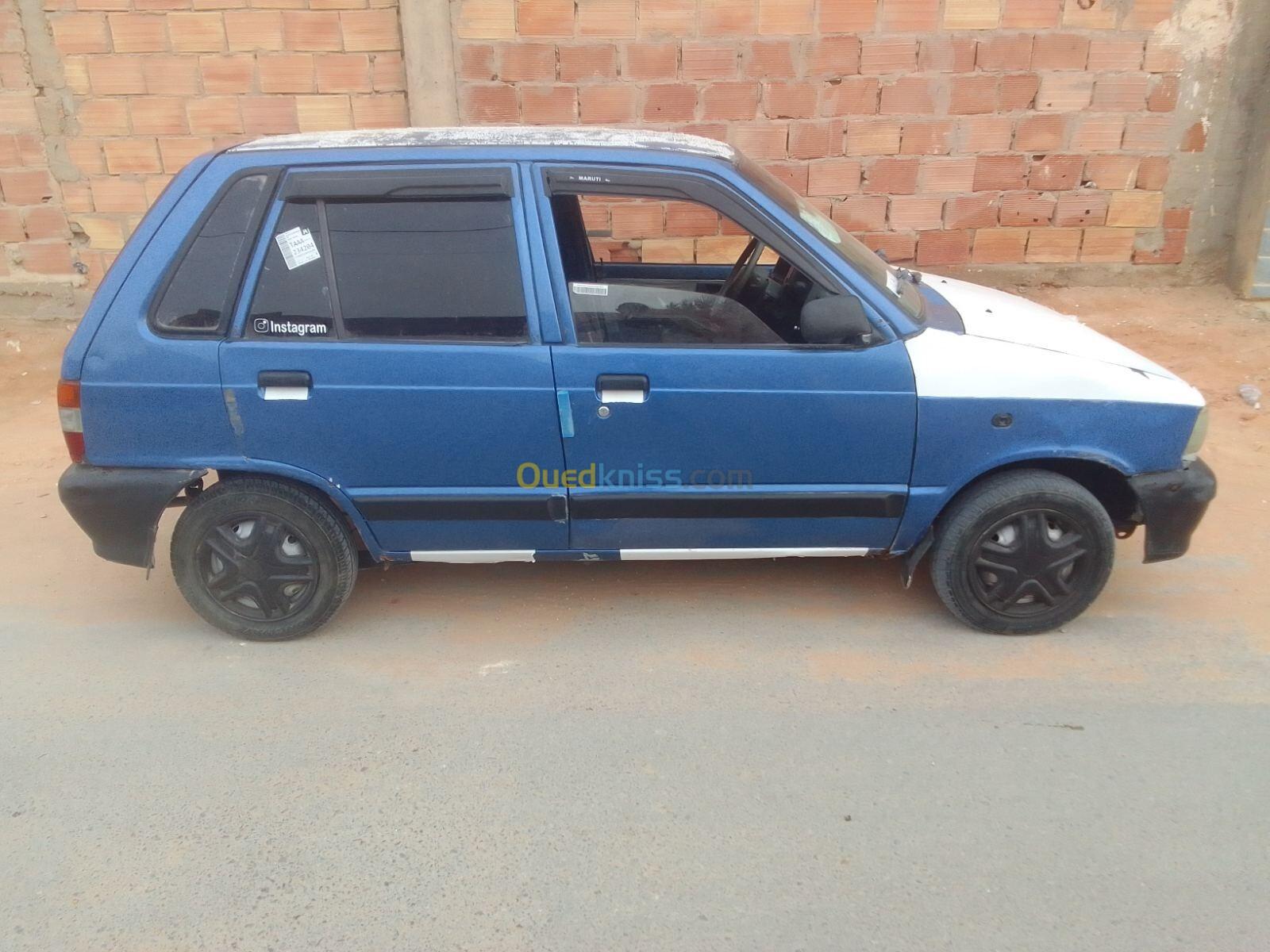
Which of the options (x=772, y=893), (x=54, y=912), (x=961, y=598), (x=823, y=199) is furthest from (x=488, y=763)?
(x=823, y=199)

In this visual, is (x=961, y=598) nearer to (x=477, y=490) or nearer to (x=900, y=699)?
(x=900, y=699)

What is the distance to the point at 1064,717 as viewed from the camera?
3090 millimetres

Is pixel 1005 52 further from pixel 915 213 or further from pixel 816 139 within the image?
pixel 816 139

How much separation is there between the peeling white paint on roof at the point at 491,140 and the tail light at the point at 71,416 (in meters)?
1.02

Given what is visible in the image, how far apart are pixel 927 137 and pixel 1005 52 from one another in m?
0.74

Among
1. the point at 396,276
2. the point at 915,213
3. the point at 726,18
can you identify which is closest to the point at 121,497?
the point at 396,276

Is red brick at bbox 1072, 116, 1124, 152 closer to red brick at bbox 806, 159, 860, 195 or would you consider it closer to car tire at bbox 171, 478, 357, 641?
red brick at bbox 806, 159, 860, 195

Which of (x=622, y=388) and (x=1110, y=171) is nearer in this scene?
(x=622, y=388)

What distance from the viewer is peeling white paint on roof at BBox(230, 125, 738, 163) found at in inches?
132

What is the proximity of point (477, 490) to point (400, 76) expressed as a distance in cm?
449

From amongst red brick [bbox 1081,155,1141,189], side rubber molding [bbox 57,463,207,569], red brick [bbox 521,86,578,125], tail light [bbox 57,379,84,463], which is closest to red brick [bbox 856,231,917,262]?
red brick [bbox 1081,155,1141,189]

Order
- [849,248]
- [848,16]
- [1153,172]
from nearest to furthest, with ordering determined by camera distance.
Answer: [849,248], [848,16], [1153,172]

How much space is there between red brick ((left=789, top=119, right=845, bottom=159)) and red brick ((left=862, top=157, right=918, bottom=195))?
0.94 ft

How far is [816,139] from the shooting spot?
6.69 m
